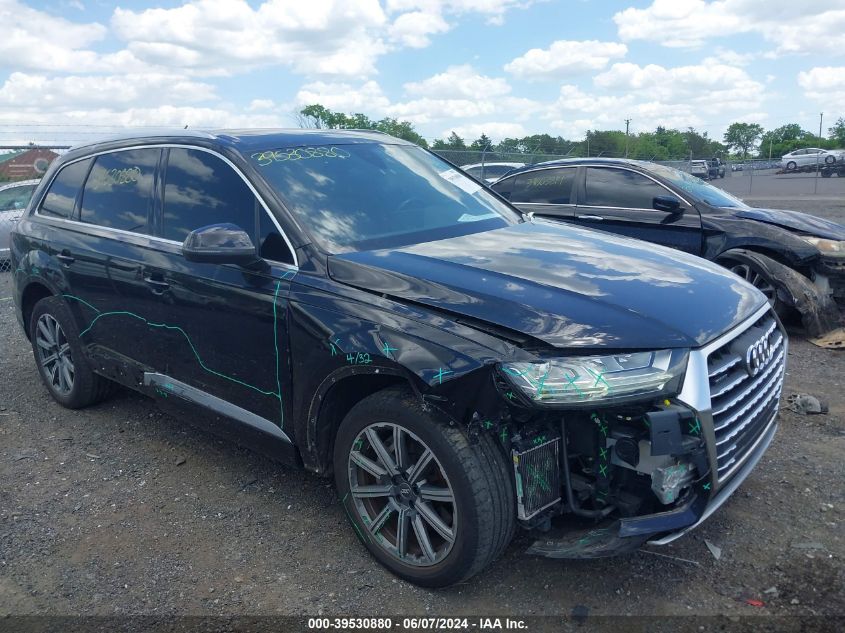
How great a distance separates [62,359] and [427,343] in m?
3.55

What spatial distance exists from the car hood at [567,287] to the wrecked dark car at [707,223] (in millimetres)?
3240

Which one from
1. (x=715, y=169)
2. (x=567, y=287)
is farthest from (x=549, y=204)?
(x=715, y=169)

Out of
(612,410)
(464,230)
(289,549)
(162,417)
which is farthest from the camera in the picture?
(162,417)

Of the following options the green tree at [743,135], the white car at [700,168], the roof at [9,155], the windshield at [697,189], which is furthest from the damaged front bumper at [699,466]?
the green tree at [743,135]

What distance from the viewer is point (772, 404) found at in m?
3.34

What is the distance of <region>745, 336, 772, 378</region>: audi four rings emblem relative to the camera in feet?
9.69

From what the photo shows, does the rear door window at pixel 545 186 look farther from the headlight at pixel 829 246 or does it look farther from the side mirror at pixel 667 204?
the headlight at pixel 829 246

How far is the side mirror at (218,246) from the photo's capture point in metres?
3.31

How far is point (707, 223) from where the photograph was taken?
709cm

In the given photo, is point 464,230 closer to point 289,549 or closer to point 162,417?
point 289,549

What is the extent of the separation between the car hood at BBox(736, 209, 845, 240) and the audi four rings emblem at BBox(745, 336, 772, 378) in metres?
4.27

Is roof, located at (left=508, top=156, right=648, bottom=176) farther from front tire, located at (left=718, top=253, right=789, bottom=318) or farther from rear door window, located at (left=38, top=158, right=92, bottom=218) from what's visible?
rear door window, located at (left=38, top=158, right=92, bottom=218)

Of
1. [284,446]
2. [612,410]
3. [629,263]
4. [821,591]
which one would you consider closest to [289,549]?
[284,446]

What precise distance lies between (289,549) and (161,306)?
4.94 ft
